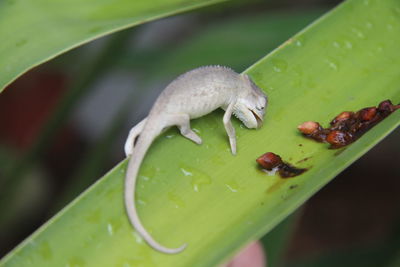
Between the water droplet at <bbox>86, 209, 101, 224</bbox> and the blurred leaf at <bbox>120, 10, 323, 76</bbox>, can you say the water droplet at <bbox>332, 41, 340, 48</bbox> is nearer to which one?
the water droplet at <bbox>86, 209, 101, 224</bbox>

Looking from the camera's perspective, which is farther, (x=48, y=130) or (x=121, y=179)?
(x=48, y=130)

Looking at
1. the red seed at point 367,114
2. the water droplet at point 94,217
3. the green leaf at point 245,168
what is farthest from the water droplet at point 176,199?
the red seed at point 367,114

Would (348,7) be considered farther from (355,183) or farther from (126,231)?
(355,183)

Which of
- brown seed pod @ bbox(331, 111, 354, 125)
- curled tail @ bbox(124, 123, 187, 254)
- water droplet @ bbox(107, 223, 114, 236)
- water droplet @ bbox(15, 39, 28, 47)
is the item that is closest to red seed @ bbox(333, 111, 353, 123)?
brown seed pod @ bbox(331, 111, 354, 125)

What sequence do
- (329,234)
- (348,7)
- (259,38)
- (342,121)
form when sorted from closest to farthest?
(342,121)
(348,7)
(259,38)
(329,234)

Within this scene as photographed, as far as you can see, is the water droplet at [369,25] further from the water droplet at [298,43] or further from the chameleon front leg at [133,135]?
the chameleon front leg at [133,135]

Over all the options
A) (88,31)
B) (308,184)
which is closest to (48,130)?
(88,31)

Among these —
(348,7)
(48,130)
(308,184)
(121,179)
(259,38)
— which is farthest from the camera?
(259,38)
